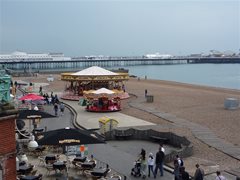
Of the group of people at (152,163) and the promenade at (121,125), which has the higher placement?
the group of people at (152,163)

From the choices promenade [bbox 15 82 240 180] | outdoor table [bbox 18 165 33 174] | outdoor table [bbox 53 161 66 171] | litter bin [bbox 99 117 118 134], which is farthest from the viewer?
litter bin [bbox 99 117 118 134]

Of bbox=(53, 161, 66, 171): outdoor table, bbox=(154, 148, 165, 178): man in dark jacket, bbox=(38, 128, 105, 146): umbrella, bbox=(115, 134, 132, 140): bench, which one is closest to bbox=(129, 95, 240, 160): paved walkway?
bbox=(115, 134, 132, 140): bench

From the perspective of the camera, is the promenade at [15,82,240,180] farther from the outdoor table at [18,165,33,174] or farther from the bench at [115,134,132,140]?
the outdoor table at [18,165,33,174]

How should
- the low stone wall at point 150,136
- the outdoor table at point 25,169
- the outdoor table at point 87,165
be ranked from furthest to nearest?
the low stone wall at point 150,136 → the outdoor table at point 87,165 → the outdoor table at point 25,169

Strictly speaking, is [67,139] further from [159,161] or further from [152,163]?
[159,161]

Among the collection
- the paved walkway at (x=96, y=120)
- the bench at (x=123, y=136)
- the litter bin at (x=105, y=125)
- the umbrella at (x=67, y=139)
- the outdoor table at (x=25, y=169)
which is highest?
the umbrella at (x=67, y=139)

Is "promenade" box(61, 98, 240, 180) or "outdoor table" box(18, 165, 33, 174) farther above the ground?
"outdoor table" box(18, 165, 33, 174)

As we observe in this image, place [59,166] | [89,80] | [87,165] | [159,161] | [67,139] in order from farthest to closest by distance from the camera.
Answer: [89,80]
[159,161]
[87,165]
[59,166]
[67,139]

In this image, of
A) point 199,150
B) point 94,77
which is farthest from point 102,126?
point 94,77

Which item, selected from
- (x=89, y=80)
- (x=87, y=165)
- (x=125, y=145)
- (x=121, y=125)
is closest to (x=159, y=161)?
(x=87, y=165)

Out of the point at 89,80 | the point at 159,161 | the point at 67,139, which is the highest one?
the point at 67,139

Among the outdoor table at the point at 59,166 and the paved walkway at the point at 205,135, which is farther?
the paved walkway at the point at 205,135

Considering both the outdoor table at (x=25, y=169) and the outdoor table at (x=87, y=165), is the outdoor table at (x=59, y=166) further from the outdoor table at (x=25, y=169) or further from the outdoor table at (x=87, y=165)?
the outdoor table at (x=25, y=169)

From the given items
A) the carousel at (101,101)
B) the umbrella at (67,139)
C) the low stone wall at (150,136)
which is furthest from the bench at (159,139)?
the carousel at (101,101)
